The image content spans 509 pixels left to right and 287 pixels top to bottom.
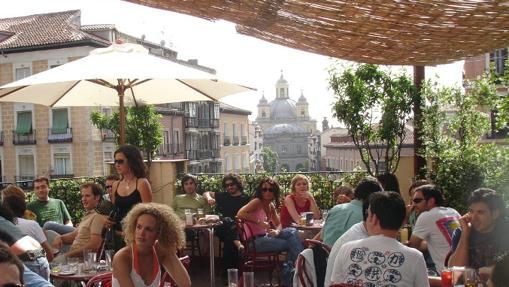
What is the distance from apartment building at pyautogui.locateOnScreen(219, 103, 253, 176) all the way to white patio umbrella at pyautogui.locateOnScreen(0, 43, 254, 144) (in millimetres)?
57753

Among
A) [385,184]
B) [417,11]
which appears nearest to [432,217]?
[385,184]

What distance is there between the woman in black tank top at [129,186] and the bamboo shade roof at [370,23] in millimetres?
3823

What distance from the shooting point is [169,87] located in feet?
24.5

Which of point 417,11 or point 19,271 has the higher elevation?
point 417,11

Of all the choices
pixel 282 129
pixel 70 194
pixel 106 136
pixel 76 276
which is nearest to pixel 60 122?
pixel 106 136

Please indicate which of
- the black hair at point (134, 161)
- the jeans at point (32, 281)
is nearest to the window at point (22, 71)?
the black hair at point (134, 161)

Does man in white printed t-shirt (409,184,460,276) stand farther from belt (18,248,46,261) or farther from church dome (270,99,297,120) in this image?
church dome (270,99,297,120)

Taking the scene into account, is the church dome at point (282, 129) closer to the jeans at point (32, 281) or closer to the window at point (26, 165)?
the window at point (26, 165)

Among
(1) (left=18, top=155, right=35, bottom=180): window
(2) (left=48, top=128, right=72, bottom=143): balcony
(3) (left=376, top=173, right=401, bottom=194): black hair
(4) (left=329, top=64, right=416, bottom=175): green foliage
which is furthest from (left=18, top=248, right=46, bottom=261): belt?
(1) (left=18, top=155, right=35, bottom=180): window

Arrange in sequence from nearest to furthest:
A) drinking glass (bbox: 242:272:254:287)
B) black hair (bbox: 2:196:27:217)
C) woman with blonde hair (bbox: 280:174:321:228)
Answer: drinking glass (bbox: 242:272:254:287) → black hair (bbox: 2:196:27:217) → woman with blonde hair (bbox: 280:174:321:228)

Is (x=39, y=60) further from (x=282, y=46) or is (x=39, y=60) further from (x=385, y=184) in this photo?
(x=282, y=46)

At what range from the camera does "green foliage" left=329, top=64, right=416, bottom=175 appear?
8922 millimetres

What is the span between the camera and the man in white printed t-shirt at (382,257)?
3113mm

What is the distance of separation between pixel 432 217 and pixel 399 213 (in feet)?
4.93
